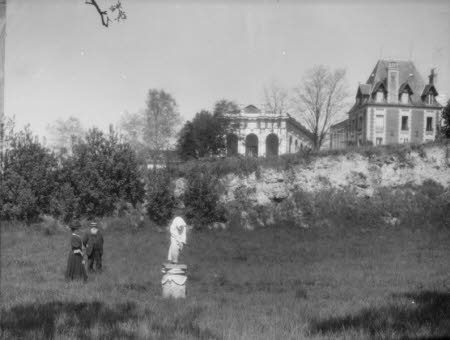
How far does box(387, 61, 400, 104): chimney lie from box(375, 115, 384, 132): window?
1926 millimetres

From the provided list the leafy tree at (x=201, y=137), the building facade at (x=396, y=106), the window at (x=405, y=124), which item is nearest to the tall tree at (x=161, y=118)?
the leafy tree at (x=201, y=137)

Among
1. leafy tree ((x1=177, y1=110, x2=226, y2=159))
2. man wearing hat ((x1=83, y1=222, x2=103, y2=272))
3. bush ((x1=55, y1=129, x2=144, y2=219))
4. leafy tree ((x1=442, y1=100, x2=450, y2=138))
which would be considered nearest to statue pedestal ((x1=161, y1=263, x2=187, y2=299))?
man wearing hat ((x1=83, y1=222, x2=103, y2=272))

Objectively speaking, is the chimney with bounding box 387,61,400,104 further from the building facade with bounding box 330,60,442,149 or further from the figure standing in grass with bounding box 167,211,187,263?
the figure standing in grass with bounding box 167,211,187,263

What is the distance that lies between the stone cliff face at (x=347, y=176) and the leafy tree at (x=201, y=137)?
5057 millimetres

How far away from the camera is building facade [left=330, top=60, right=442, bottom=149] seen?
1582 inches

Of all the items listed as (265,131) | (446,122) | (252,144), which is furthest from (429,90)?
(252,144)

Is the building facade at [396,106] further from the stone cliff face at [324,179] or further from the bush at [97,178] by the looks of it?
the bush at [97,178]

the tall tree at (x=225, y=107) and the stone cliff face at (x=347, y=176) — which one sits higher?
the tall tree at (x=225, y=107)

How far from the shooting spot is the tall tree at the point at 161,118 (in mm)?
32062

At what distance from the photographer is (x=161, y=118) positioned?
32406 millimetres

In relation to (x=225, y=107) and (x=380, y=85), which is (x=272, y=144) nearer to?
(x=225, y=107)

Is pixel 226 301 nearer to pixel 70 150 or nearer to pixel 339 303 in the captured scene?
pixel 339 303

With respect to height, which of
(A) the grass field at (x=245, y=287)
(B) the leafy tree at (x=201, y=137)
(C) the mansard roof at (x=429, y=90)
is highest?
(C) the mansard roof at (x=429, y=90)

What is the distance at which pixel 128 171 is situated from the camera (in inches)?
927
